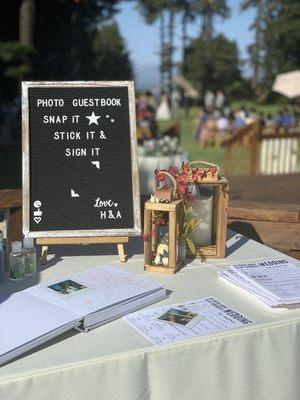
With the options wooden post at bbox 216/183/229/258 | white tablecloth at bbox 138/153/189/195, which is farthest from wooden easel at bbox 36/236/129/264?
white tablecloth at bbox 138/153/189/195

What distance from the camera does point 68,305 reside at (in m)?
1.59

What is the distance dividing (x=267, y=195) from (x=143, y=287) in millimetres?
5121

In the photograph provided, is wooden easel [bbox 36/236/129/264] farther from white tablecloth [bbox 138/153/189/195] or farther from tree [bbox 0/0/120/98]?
tree [bbox 0/0/120/98]

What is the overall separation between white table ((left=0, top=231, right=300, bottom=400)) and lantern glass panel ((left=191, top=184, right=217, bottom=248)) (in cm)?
46

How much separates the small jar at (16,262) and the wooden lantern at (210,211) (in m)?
0.71

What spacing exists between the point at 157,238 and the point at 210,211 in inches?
11.9

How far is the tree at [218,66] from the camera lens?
47.4 meters

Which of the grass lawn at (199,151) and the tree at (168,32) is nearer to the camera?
the grass lawn at (199,151)

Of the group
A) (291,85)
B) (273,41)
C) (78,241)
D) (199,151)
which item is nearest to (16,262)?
(78,241)

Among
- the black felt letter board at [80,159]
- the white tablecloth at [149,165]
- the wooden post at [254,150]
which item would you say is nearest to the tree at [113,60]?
the wooden post at [254,150]

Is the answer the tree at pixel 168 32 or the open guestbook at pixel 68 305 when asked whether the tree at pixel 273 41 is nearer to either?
the tree at pixel 168 32

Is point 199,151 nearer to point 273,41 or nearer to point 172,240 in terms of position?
point 172,240

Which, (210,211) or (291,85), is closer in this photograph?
(210,211)

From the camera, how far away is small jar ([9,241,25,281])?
6.19ft
